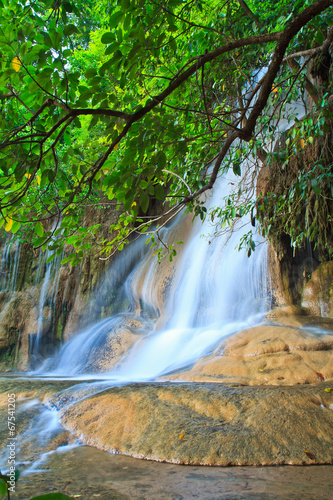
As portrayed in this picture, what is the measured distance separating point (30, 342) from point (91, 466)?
331 inches

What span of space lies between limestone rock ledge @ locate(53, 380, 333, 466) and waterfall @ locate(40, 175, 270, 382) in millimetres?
1855

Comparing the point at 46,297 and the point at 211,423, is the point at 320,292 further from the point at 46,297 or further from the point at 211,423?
the point at 46,297

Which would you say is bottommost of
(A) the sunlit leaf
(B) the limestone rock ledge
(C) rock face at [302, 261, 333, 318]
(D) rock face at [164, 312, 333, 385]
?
(B) the limestone rock ledge

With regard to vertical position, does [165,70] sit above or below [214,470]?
above

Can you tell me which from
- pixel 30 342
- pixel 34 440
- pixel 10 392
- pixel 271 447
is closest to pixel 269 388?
pixel 271 447

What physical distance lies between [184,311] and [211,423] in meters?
5.22

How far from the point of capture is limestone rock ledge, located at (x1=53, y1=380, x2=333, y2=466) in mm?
2525

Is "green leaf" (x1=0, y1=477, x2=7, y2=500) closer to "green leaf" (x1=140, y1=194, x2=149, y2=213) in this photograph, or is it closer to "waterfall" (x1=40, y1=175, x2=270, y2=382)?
"green leaf" (x1=140, y1=194, x2=149, y2=213)

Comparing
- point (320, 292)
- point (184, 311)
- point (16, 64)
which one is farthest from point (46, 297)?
point (16, 64)

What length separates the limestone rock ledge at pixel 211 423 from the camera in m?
2.53

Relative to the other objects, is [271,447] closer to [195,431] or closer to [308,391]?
[195,431]

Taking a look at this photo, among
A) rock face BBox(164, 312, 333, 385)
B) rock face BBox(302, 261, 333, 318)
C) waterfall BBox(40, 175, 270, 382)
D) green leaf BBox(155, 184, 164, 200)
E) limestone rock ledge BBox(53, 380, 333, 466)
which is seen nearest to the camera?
green leaf BBox(155, 184, 164, 200)

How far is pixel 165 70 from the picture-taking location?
144 inches

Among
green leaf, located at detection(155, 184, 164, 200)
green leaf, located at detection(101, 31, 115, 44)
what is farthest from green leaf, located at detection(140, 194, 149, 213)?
green leaf, located at detection(101, 31, 115, 44)
